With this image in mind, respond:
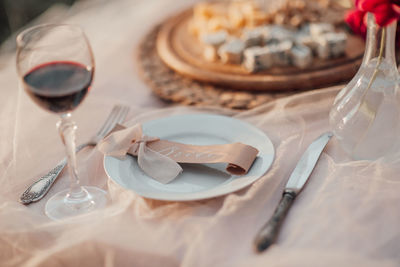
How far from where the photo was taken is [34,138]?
1.00 meters

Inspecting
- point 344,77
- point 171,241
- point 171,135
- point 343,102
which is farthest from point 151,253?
point 344,77

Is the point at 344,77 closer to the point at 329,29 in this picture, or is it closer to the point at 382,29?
the point at 329,29

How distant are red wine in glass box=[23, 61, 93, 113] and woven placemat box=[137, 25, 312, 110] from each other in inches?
18.4

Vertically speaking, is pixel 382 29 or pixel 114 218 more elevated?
pixel 382 29

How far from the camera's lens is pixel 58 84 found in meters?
0.68

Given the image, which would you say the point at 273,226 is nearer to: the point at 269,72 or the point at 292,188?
the point at 292,188

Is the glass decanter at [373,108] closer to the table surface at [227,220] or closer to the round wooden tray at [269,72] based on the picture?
the table surface at [227,220]

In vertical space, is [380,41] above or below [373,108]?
above

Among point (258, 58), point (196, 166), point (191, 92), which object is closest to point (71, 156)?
point (196, 166)

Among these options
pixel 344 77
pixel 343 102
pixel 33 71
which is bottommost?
pixel 344 77

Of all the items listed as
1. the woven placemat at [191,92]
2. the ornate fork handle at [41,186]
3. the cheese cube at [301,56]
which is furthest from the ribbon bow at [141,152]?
the cheese cube at [301,56]

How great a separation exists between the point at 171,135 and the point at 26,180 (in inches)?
11.4

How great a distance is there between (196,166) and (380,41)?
14.9 inches

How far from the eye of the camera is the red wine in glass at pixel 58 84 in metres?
0.67
